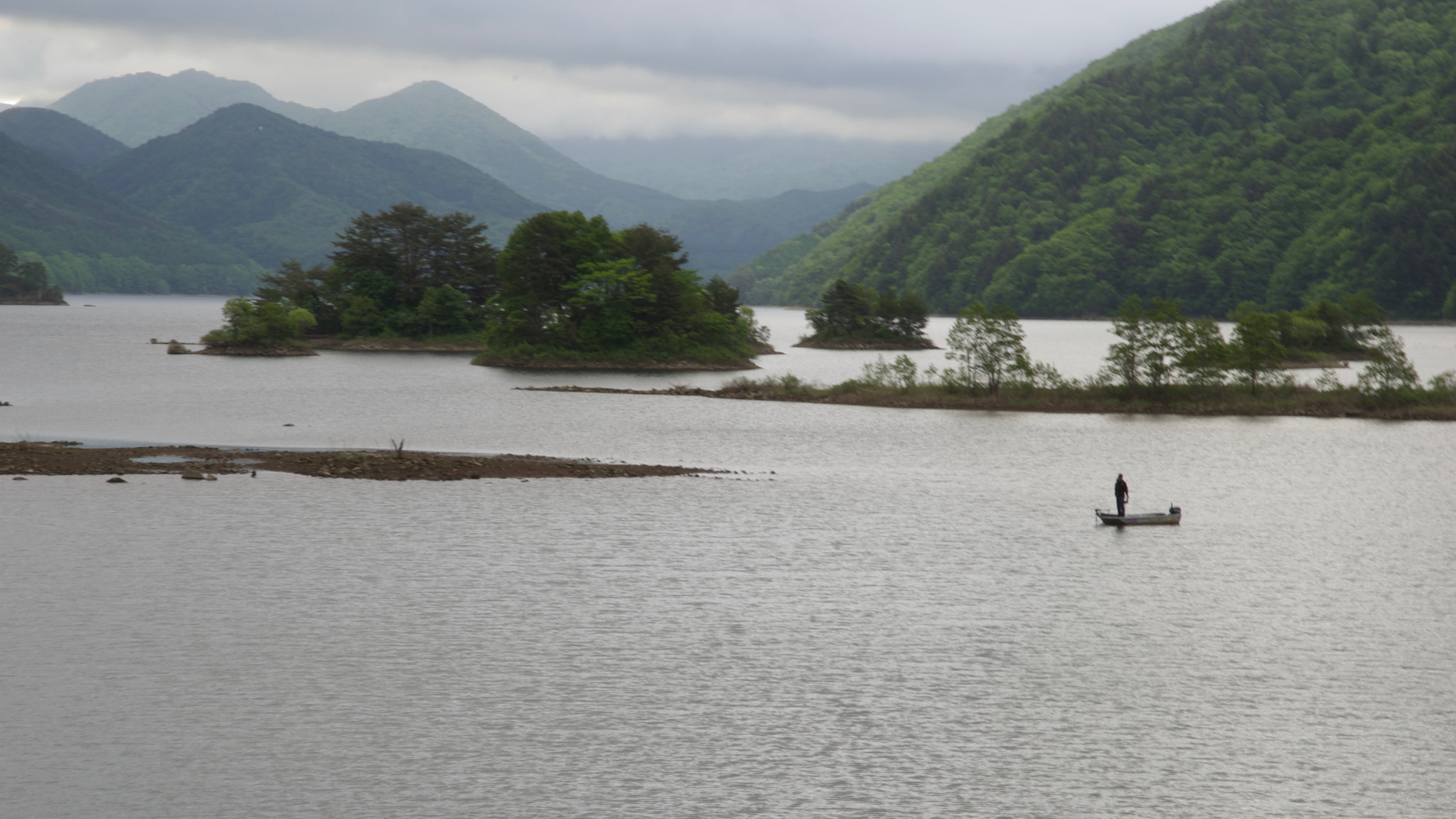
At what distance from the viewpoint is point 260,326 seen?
17000cm

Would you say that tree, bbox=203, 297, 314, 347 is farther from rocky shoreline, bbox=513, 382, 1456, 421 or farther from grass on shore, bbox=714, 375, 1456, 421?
grass on shore, bbox=714, 375, 1456, 421

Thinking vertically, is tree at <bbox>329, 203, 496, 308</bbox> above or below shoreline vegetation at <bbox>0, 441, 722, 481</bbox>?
above

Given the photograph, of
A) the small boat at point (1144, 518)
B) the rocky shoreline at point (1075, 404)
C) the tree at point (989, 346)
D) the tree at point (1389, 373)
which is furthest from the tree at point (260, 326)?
the small boat at point (1144, 518)

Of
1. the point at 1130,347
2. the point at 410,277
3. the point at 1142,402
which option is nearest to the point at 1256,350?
the point at 1130,347

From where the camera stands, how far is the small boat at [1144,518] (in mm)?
49281

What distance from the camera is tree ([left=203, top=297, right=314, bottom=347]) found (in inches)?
6732

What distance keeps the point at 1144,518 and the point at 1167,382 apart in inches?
2298

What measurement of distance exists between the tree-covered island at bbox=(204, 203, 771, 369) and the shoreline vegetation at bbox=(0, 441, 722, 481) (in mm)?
84364

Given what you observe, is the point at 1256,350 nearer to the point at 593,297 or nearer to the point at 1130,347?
the point at 1130,347

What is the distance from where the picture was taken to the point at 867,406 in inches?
4294

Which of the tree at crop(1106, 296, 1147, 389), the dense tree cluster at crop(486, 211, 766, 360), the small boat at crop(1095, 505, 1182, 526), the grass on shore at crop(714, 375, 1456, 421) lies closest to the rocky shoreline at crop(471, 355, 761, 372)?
the dense tree cluster at crop(486, 211, 766, 360)

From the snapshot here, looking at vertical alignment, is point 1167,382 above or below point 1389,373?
below

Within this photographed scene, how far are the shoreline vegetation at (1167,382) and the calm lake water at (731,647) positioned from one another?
113ft

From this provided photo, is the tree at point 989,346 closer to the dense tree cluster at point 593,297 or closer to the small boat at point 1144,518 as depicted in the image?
the small boat at point 1144,518
